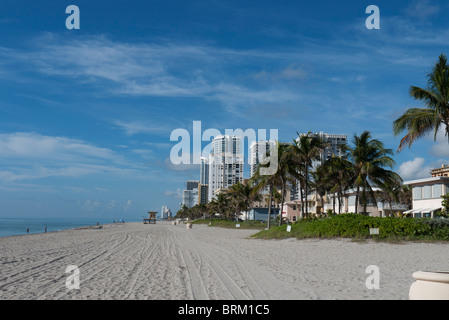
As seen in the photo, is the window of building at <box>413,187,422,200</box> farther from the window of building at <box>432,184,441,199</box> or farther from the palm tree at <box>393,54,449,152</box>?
the palm tree at <box>393,54,449,152</box>

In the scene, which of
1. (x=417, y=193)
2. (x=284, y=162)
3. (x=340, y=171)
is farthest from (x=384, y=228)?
(x=417, y=193)

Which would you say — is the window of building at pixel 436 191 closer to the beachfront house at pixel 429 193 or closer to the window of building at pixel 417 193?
the beachfront house at pixel 429 193

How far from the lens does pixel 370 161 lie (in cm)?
3061

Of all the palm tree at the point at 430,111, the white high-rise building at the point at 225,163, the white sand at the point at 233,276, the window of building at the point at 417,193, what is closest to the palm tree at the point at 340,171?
the window of building at the point at 417,193

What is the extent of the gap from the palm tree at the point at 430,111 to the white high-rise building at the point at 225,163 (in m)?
138

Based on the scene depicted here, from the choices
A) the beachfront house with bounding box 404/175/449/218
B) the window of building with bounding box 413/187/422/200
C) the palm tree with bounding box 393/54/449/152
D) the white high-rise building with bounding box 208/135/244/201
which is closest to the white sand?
the palm tree with bounding box 393/54/449/152

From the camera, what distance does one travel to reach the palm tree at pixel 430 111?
20125 millimetres

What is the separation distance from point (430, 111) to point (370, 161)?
10.4 meters

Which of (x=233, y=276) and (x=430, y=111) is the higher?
(x=430, y=111)

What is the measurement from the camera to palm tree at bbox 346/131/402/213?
97.6 ft

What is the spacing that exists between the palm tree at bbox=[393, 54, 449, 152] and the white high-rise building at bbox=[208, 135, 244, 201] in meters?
138

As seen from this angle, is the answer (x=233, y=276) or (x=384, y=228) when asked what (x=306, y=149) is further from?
(x=233, y=276)

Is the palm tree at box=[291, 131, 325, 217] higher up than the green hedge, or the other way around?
the palm tree at box=[291, 131, 325, 217]
